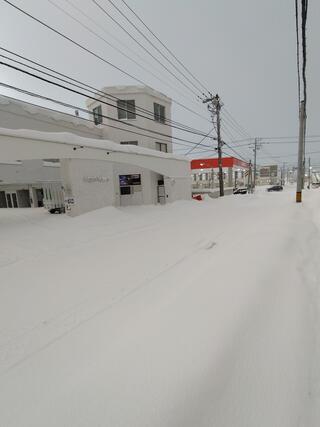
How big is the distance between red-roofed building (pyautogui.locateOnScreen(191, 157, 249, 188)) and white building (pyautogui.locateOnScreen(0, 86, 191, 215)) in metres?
19.7

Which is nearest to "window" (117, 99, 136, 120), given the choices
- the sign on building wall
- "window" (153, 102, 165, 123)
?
"window" (153, 102, 165, 123)

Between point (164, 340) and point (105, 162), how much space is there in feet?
41.7

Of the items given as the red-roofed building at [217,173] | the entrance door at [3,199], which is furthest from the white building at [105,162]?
the red-roofed building at [217,173]

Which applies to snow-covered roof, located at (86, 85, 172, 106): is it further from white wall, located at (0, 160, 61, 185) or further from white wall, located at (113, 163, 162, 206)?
white wall, located at (0, 160, 61, 185)

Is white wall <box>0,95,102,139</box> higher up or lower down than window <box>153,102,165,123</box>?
lower down

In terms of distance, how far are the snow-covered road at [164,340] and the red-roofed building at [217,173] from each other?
123 ft

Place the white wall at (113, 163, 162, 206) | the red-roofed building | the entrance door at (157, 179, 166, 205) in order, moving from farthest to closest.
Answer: the red-roofed building, the entrance door at (157, 179, 166, 205), the white wall at (113, 163, 162, 206)

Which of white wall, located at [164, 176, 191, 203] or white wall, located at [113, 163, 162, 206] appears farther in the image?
white wall, located at [164, 176, 191, 203]

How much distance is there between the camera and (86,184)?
12617 mm

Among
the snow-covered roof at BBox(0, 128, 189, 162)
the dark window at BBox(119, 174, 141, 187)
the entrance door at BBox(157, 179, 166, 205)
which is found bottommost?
the entrance door at BBox(157, 179, 166, 205)

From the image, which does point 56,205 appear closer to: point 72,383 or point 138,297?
point 138,297

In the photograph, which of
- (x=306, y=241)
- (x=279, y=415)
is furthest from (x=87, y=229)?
(x=279, y=415)

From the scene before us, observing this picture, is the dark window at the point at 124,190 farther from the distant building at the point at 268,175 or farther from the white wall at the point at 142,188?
the distant building at the point at 268,175

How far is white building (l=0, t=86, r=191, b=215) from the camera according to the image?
1227 cm
